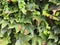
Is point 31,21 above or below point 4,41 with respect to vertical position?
above

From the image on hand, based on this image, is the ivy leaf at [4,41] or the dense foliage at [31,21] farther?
the ivy leaf at [4,41]

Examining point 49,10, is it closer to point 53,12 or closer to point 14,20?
point 53,12

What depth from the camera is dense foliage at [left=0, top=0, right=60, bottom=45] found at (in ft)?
11.5

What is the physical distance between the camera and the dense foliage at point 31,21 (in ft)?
11.5

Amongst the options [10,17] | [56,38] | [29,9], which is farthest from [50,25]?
[10,17]

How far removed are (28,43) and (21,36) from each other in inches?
7.1

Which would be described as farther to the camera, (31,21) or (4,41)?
(4,41)

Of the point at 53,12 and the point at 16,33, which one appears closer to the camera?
the point at 53,12

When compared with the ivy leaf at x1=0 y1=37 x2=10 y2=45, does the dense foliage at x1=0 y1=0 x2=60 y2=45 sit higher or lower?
higher

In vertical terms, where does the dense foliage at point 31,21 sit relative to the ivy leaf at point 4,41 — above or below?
above

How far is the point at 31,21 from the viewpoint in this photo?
3607mm

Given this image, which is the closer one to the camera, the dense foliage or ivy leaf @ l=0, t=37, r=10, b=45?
the dense foliage

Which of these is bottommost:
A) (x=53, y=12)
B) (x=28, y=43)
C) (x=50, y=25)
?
(x=28, y=43)

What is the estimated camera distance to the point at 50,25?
141 inches
